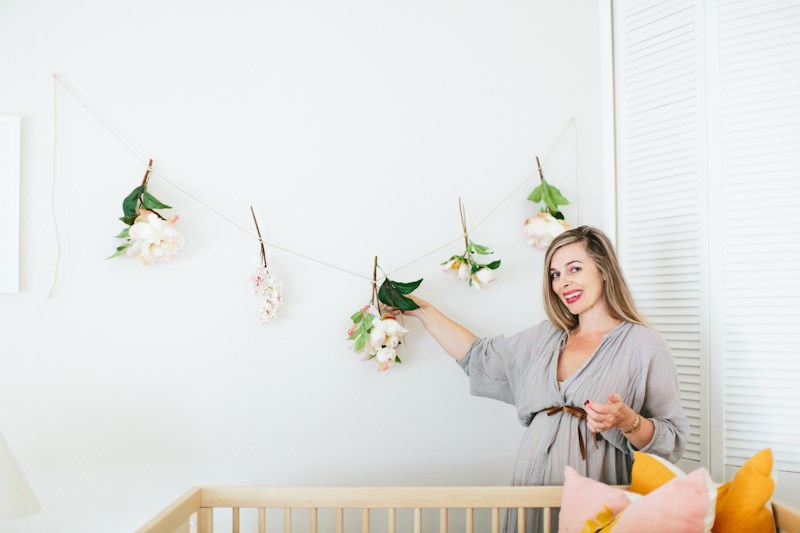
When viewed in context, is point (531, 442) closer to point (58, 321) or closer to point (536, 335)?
point (536, 335)

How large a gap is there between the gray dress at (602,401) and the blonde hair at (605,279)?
0.05 meters

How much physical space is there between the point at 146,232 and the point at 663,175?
5.27 ft

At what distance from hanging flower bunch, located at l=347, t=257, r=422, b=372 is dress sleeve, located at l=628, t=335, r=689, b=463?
0.67m

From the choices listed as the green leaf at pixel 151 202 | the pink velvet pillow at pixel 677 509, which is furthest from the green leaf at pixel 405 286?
the pink velvet pillow at pixel 677 509

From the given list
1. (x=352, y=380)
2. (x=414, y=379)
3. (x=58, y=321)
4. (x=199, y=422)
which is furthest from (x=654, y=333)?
(x=58, y=321)

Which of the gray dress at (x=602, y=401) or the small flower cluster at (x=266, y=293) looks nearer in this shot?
the gray dress at (x=602, y=401)

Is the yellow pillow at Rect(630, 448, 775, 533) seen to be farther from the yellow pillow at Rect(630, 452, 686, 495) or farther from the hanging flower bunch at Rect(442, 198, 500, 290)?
the hanging flower bunch at Rect(442, 198, 500, 290)

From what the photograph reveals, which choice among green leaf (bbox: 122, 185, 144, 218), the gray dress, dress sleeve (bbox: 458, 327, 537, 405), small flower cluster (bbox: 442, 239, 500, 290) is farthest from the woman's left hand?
green leaf (bbox: 122, 185, 144, 218)

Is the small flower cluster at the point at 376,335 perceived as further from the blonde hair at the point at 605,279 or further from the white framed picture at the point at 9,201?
the white framed picture at the point at 9,201

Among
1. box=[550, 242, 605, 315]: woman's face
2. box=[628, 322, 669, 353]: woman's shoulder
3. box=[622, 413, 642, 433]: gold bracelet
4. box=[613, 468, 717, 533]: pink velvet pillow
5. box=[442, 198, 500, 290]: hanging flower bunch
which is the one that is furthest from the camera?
box=[442, 198, 500, 290]: hanging flower bunch

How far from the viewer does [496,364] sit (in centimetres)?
171

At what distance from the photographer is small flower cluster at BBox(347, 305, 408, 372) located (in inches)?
66.5

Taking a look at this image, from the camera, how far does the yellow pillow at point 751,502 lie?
3.72 feet

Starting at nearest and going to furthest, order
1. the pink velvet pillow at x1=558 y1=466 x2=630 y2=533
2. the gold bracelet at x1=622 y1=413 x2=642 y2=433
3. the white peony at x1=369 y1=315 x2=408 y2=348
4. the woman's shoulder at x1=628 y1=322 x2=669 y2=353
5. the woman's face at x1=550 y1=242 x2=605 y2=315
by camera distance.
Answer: the pink velvet pillow at x1=558 y1=466 x2=630 y2=533, the gold bracelet at x1=622 y1=413 x2=642 y2=433, the woman's shoulder at x1=628 y1=322 x2=669 y2=353, the woman's face at x1=550 y1=242 x2=605 y2=315, the white peony at x1=369 y1=315 x2=408 y2=348
